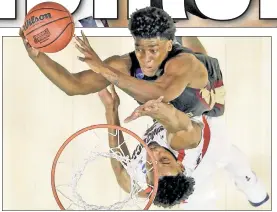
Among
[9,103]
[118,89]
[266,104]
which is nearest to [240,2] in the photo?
[266,104]

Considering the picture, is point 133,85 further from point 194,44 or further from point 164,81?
point 194,44

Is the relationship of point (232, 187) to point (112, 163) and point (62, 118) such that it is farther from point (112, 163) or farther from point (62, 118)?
point (62, 118)

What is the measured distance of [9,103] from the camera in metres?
3.86

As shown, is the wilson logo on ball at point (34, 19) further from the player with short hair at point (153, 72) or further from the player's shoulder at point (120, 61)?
the player's shoulder at point (120, 61)

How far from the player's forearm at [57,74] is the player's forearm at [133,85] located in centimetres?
17

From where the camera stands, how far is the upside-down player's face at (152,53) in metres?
3.77

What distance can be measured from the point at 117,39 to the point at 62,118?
0.52 meters

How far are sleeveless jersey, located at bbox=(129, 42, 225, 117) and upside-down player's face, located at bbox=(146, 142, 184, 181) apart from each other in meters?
0.24

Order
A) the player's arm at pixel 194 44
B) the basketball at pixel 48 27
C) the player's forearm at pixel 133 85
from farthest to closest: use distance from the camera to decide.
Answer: the player's arm at pixel 194 44
the player's forearm at pixel 133 85
the basketball at pixel 48 27

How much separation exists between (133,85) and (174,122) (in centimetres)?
30

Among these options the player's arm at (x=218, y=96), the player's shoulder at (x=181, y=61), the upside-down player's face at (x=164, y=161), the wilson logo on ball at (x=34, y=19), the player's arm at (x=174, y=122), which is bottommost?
the upside-down player's face at (x=164, y=161)

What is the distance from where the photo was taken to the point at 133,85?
3.73m

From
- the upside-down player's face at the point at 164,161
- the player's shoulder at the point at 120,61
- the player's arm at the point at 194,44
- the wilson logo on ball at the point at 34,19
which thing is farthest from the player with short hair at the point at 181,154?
the wilson logo on ball at the point at 34,19

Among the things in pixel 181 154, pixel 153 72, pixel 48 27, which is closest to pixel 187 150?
pixel 181 154
